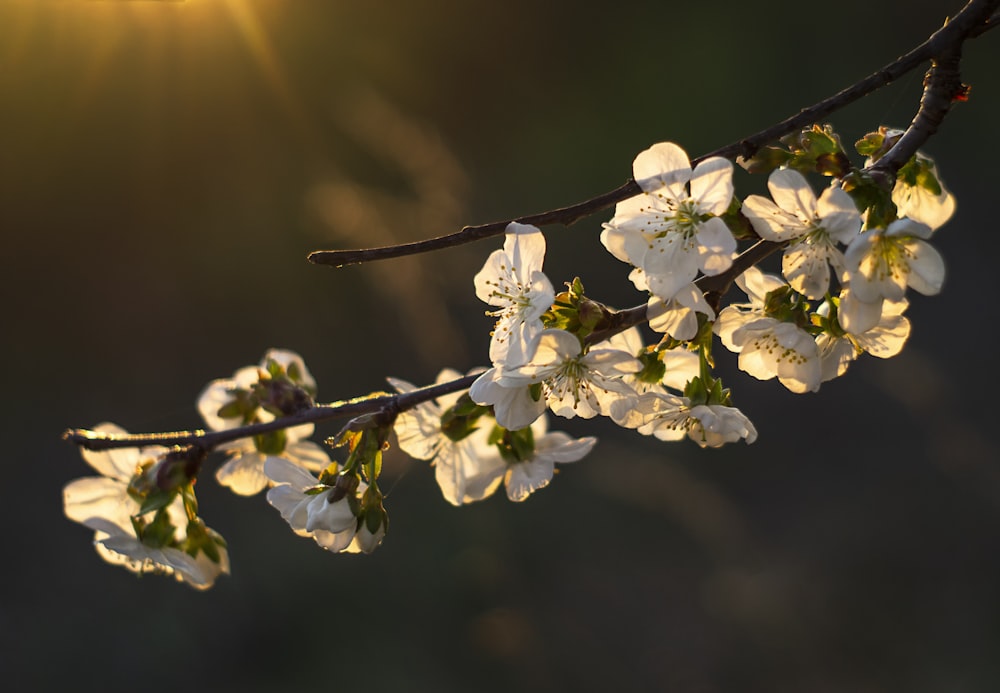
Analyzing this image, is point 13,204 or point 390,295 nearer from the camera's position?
point 390,295

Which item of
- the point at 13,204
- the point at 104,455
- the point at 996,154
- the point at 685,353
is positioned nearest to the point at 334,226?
the point at 104,455

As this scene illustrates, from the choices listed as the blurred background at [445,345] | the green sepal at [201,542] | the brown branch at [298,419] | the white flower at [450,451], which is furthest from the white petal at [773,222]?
the blurred background at [445,345]

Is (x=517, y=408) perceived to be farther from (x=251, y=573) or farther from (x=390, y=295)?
(x=251, y=573)

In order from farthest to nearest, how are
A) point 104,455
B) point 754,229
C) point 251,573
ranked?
point 251,573 → point 104,455 → point 754,229

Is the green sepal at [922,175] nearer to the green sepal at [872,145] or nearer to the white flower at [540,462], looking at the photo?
the green sepal at [872,145]

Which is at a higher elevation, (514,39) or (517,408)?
(514,39)

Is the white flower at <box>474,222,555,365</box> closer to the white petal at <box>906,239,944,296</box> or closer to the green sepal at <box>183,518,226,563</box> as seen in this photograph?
the white petal at <box>906,239,944,296</box>

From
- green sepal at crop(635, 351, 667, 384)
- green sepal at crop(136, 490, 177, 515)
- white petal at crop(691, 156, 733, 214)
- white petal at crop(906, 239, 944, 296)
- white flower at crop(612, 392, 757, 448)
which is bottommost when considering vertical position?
green sepal at crop(136, 490, 177, 515)

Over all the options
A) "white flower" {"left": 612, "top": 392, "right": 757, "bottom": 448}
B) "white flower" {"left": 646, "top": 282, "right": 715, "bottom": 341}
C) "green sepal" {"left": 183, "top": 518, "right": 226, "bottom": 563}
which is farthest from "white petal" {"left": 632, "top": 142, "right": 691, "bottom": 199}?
"green sepal" {"left": 183, "top": 518, "right": 226, "bottom": 563}
